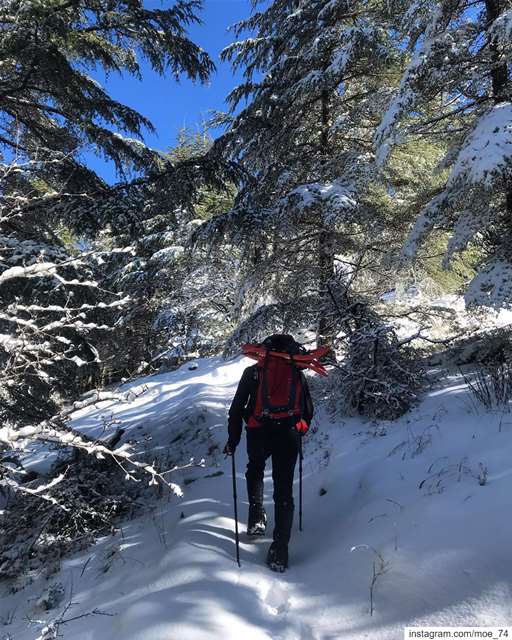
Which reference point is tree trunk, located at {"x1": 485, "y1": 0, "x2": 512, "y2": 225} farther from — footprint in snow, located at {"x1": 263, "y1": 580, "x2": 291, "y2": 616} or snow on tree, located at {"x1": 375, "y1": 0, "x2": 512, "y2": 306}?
footprint in snow, located at {"x1": 263, "y1": 580, "x2": 291, "y2": 616}

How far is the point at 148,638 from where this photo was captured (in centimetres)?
292

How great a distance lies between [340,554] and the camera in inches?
147

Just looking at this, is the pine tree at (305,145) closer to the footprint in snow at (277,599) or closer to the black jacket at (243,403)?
the black jacket at (243,403)

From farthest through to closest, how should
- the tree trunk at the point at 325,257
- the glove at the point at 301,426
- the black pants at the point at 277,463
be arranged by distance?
1. the tree trunk at the point at 325,257
2. the glove at the point at 301,426
3. the black pants at the point at 277,463

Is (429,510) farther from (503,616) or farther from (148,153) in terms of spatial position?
(148,153)

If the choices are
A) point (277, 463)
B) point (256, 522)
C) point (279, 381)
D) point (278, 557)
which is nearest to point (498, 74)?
point (279, 381)

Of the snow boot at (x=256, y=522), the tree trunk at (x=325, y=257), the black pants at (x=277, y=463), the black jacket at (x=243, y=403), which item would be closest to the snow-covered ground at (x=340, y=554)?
the snow boot at (x=256, y=522)

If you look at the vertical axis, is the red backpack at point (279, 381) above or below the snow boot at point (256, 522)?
above

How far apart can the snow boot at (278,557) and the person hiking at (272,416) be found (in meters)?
0.45

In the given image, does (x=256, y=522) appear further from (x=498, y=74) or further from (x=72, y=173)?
(x=498, y=74)

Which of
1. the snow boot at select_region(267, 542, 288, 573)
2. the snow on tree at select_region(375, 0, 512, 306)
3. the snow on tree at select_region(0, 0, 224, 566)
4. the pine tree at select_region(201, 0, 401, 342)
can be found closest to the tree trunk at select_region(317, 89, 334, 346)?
the pine tree at select_region(201, 0, 401, 342)

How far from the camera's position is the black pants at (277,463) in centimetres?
411

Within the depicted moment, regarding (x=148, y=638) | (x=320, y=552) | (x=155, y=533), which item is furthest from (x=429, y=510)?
(x=155, y=533)

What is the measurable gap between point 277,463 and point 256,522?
685 mm
